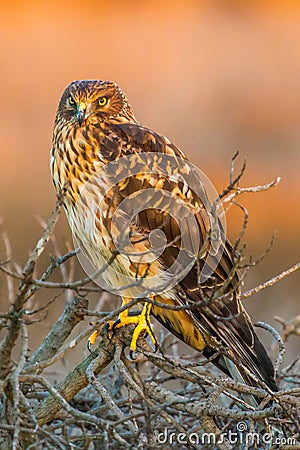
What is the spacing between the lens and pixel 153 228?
2.96 meters

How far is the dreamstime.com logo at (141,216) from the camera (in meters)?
2.93

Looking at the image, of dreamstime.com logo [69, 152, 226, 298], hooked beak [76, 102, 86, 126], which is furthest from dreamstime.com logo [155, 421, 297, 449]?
hooked beak [76, 102, 86, 126]

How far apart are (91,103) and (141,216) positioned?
0.51 metres

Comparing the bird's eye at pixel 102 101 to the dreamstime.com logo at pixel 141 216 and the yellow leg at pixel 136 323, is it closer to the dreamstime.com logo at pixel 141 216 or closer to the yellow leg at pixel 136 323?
the dreamstime.com logo at pixel 141 216

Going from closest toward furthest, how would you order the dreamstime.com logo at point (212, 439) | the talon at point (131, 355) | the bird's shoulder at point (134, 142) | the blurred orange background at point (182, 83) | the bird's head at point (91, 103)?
the dreamstime.com logo at point (212, 439)
the talon at point (131, 355)
the bird's shoulder at point (134, 142)
the bird's head at point (91, 103)
the blurred orange background at point (182, 83)

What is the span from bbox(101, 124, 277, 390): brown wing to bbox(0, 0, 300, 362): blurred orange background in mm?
2876

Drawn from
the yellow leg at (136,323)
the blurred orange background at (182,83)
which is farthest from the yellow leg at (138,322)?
the blurred orange background at (182,83)

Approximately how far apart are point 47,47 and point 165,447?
21.8 ft

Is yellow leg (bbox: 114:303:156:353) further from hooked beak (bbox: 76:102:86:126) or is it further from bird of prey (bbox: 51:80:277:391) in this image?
hooked beak (bbox: 76:102:86:126)

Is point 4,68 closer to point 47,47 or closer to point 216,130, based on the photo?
point 47,47

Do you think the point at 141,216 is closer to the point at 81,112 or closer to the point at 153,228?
the point at 153,228

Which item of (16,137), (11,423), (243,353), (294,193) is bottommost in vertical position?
(11,423)

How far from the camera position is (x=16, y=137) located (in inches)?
287

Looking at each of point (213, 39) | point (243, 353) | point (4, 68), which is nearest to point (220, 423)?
point (243, 353)
